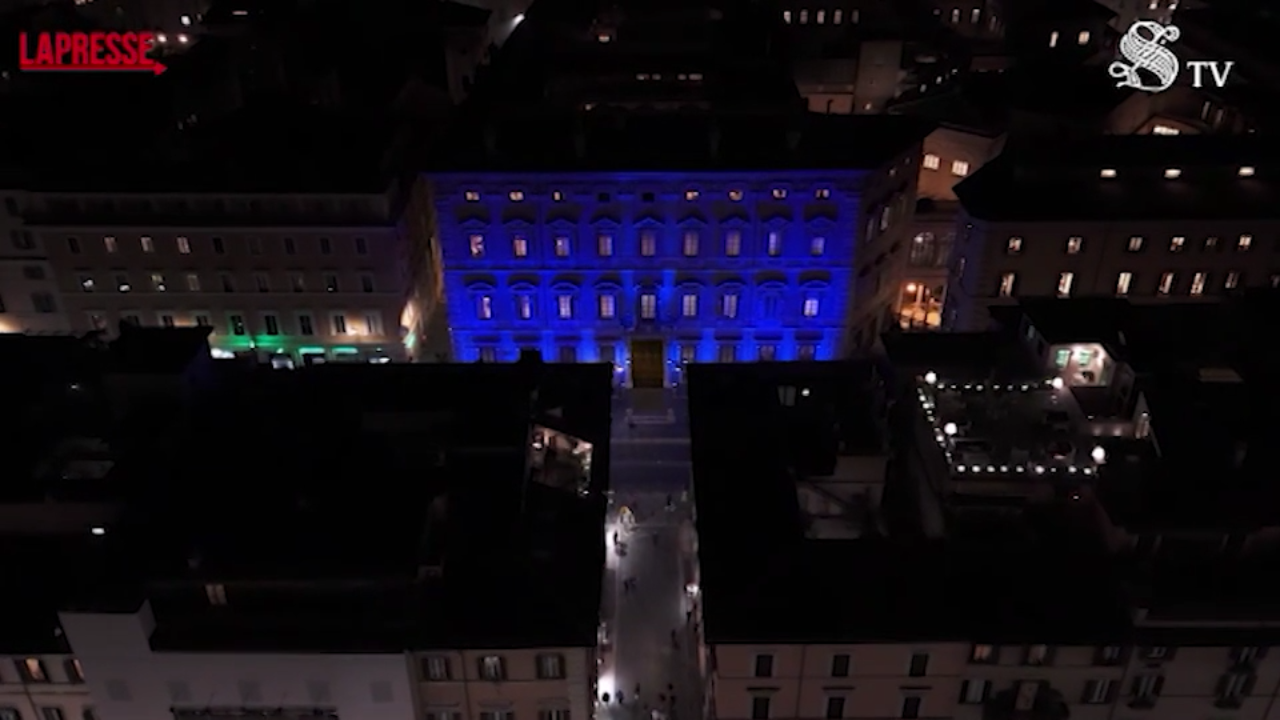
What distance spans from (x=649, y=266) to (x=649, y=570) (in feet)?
85.8

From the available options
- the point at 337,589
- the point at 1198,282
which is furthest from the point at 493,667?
the point at 1198,282

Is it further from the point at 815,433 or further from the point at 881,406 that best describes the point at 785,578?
the point at 881,406

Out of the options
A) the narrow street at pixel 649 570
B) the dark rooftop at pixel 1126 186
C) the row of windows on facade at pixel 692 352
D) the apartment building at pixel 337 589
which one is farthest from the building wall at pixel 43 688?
the dark rooftop at pixel 1126 186

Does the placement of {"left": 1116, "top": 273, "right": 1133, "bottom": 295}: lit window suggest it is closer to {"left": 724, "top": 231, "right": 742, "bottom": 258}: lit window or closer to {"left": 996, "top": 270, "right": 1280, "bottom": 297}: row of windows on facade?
{"left": 996, "top": 270, "right": 1280, "bottom": 297}: row of windows on facade

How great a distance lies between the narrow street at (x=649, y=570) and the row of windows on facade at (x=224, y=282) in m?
26.4

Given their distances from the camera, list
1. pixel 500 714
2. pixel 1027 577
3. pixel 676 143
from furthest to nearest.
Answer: pixel 676 143 < pixel 500 714 < pixel 1027 577

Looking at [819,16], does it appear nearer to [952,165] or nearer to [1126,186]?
[952,165]

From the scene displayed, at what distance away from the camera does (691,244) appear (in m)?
84.1

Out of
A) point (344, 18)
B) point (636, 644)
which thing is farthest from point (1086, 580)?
point (344, 18)

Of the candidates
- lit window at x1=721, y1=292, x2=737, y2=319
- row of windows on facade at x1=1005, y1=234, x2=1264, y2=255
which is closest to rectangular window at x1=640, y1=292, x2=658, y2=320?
lit window at x1=721, y1=292, x2=737, y2=319

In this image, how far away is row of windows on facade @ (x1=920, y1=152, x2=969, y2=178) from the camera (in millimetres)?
97000

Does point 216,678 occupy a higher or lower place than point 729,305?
lower

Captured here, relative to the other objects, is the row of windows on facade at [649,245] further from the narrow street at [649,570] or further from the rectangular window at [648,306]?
the narrow street at [649,570]

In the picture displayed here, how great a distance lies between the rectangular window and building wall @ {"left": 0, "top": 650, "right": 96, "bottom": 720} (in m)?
50.3
